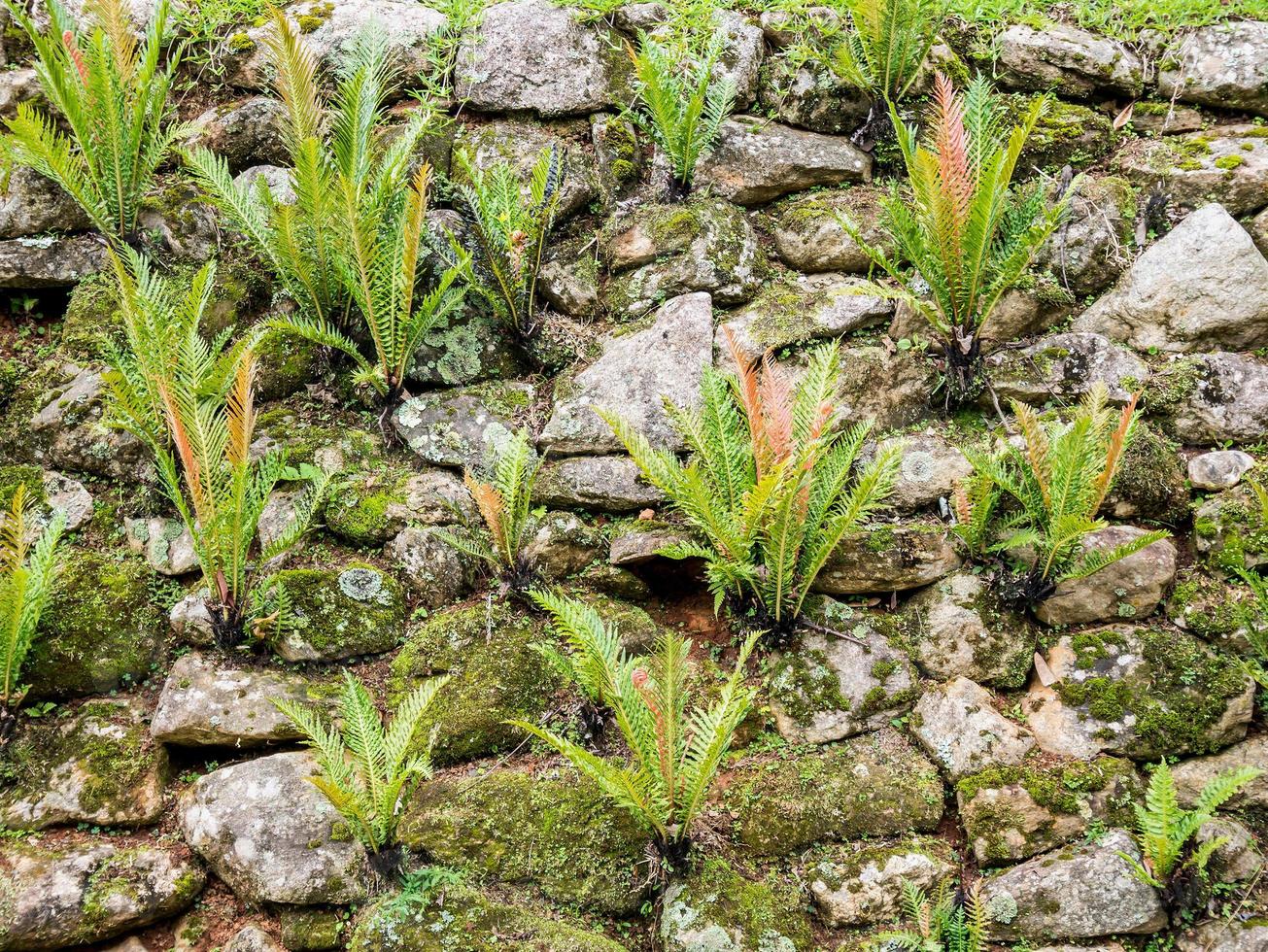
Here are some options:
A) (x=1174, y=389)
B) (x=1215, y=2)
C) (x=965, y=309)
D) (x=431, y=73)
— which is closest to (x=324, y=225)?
(x=431, y=73)

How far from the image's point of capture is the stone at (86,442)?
4191mm

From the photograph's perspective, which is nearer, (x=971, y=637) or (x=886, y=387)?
(x=971, y=637)

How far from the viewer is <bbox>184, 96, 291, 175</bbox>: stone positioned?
5043 mm

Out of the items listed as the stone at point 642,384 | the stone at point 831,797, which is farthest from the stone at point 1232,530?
the stone at point 642,384

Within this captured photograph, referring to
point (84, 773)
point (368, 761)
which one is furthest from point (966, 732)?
point (84, 773)

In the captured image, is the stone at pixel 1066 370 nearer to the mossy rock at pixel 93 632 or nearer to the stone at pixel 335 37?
the stone at pixel 335 37

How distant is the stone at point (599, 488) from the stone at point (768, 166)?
181 cm

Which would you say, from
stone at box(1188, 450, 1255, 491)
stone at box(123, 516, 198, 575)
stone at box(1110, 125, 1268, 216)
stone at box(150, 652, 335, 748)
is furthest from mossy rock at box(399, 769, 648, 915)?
stone at box(1110, 125, 1268, 216)

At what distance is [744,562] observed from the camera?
359cm

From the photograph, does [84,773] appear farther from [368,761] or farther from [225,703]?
[368,761]

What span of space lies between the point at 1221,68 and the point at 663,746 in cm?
493

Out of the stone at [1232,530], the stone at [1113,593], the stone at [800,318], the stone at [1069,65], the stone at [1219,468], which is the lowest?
the stone at [1113,593]

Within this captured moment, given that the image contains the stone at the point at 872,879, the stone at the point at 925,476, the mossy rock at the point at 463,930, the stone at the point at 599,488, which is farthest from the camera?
the stone at the point at 599,488

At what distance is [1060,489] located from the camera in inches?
137
